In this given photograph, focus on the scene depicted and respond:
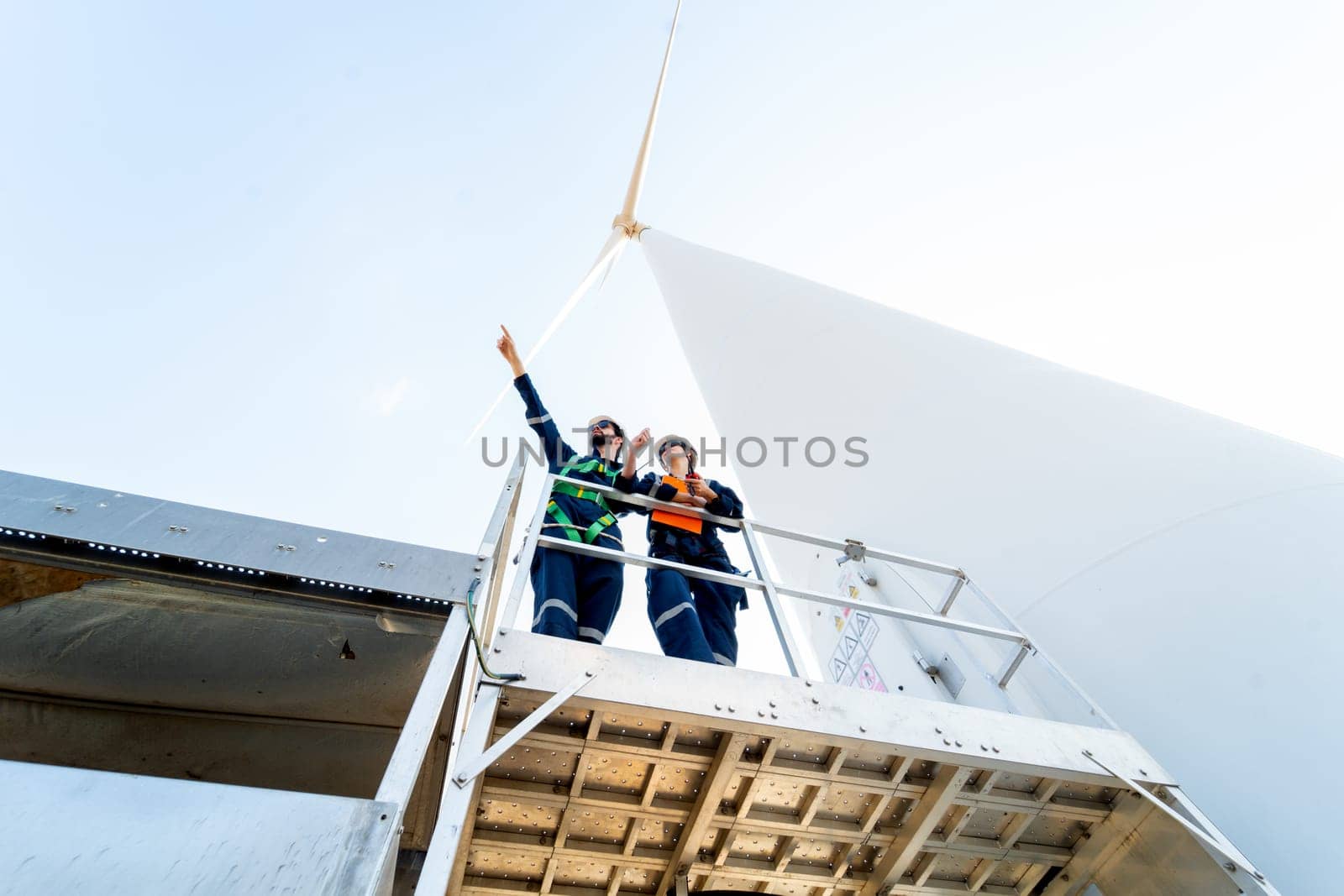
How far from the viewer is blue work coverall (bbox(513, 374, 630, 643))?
323 centimetres

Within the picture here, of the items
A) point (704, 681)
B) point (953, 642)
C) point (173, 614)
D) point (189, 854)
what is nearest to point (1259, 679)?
point (953, 642)

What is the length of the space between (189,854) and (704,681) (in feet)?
5.26

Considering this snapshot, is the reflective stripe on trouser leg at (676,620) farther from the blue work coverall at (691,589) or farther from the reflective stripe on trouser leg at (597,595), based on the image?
the reflective stripe on trouser leg at (597,595)

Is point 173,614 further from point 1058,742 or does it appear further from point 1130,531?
A: point 1130,531

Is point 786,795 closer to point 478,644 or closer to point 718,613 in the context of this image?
point 718,613

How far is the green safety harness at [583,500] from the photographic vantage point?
3793 mm

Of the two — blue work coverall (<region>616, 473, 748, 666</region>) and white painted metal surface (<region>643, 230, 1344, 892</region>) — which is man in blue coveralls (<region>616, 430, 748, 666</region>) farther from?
white painted metal surface (<region>643, 230, 1344, 892</region>)

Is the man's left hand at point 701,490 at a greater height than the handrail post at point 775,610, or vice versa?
the man's left hand at point 701,490

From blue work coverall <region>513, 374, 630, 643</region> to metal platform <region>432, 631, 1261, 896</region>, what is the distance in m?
0.68

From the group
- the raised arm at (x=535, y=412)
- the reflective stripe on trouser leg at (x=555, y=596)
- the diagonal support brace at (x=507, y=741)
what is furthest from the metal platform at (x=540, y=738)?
the raised arm at (x=535, y=412)

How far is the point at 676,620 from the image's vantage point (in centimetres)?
338

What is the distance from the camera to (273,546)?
87.4 inches

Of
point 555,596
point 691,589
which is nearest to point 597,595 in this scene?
point 555,596

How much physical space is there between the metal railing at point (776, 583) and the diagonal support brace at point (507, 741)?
0.39 meters
